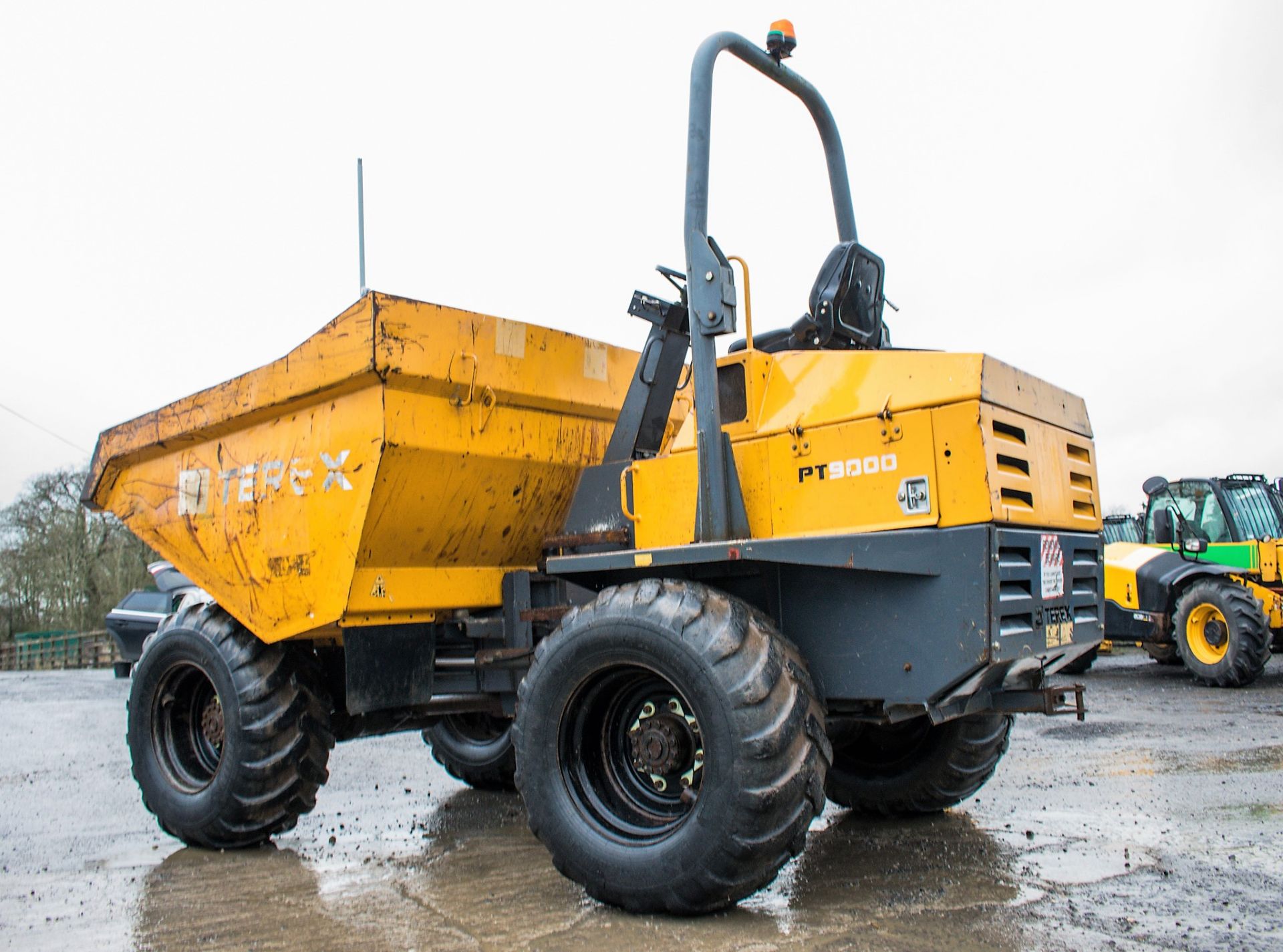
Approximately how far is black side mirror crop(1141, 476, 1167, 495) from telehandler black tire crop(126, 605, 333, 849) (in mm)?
9918

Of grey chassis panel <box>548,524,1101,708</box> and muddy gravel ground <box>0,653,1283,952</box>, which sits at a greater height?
grey chassis panel <box>548,524,1101,708</box>

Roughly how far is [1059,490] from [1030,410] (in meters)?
0.41

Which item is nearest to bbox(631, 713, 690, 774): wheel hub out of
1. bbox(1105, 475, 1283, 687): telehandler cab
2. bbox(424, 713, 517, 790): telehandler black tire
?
bbox(424, 713, 517, 790): telehandler black tire

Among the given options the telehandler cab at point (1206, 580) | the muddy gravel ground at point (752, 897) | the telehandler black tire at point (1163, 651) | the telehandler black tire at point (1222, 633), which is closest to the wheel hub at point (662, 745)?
the muddy gravel ground at point (752, 897)

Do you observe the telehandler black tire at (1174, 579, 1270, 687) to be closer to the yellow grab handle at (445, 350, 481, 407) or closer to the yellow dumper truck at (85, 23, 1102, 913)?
the yellow dumper truck at (85, 23, 1102, 913)

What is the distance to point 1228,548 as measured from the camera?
12812mm

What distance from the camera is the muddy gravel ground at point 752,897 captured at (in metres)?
3.59

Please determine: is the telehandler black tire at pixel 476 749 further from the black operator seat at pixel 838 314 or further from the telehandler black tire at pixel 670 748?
the black operator seat at pixel 838 314

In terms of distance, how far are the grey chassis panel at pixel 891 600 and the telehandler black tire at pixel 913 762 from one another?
99cm

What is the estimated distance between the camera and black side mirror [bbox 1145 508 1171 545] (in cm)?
1224

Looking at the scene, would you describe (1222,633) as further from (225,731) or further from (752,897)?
(225,731)

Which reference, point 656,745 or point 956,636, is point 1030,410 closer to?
point 956,636

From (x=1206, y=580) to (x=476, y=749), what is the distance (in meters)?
9.34

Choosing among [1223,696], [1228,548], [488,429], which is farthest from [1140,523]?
[488,429]
